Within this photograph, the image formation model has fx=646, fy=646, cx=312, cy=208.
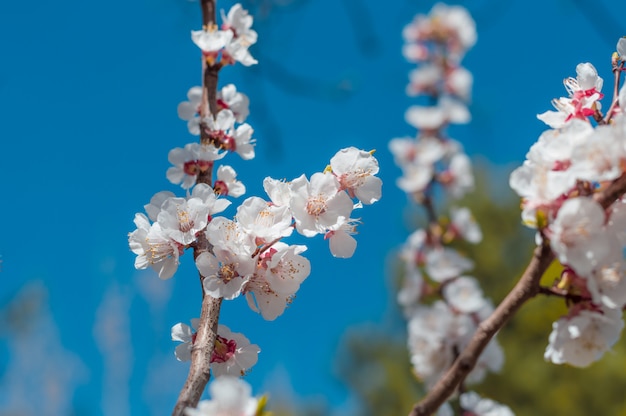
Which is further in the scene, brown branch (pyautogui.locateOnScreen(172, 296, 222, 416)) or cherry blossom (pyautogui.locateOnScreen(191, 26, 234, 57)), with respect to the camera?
cherry blossom (pyautogui.locateOnScreen(191, 26, 234, 57))

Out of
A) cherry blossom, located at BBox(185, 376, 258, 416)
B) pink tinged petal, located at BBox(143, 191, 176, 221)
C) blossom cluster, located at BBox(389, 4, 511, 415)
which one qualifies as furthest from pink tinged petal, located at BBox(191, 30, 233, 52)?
blossom cluster, located at BBox(389, 4, 511, 415)

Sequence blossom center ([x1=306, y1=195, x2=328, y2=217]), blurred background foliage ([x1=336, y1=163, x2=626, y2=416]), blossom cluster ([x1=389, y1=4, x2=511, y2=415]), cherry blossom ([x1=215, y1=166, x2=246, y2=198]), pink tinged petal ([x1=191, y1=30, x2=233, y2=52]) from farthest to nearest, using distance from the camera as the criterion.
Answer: blurred background foliage ([x1=336, y1=163, x2=626, y2=416]) < blossom cluster ([x1=389, y1=4, x2=511, y2=415]) < pink tinged petal ([x1=191, y1=30, x2=233, y2=52]) < cherry blossom ([x1=215, y1=166, x2=246, y2=198]) < blossom center ([x1=306, y1=195, x2=328, y2=217])

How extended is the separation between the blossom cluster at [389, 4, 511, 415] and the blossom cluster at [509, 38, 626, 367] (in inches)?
55.8

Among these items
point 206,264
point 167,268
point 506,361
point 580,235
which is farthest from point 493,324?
point 506,361

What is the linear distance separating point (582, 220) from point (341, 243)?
444 millimetres

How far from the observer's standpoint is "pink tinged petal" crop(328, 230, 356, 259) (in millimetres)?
1187

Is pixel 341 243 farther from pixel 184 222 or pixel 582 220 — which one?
pixel 582 220

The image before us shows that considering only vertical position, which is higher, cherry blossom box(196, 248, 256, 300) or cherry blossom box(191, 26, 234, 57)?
cherry blossom box(191, 26, 234, 57)

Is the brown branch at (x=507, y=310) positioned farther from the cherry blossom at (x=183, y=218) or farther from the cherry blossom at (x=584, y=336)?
the cherry blossom at (x=183, y=218)

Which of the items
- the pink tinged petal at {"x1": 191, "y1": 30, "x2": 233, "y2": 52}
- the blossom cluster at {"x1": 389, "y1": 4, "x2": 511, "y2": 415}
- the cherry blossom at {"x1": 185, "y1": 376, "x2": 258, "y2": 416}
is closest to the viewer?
the cherry blossom at {"x1": 185, "y1": 376, "x2": 258, "y2": 416}

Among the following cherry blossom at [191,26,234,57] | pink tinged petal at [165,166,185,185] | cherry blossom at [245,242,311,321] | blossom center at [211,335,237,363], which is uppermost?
cherry blossom at [191,26,234,57]

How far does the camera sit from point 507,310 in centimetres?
93

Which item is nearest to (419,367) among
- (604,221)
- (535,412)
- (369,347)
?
(604,221)

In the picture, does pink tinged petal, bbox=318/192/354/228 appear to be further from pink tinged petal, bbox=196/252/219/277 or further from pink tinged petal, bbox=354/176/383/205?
pink tinged petal, bbox=196/252/219/277
